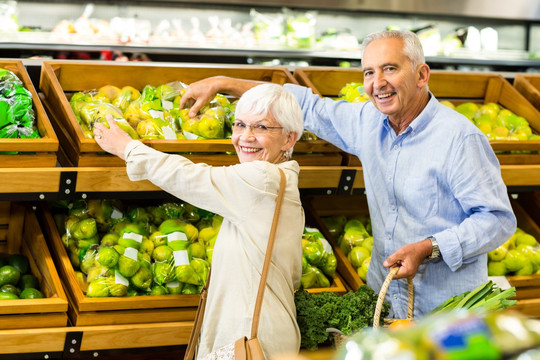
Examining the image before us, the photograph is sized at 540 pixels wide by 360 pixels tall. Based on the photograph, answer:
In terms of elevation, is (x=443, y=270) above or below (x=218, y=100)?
below

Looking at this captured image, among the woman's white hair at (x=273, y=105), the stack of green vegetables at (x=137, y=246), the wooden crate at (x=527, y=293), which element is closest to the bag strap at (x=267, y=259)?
the woman's white hair at (x=273, y=105)

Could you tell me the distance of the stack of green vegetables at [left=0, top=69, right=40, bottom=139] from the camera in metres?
2.48

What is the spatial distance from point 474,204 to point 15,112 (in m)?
1.65

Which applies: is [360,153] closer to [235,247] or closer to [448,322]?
[235,247]

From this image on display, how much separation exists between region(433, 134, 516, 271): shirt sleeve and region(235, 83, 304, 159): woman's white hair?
0.59m

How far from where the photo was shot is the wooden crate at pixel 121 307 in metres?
2.50

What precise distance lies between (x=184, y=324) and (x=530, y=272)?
5.37 ft

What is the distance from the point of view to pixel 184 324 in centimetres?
259

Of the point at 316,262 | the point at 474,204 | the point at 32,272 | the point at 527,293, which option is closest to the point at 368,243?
the point at 316,262

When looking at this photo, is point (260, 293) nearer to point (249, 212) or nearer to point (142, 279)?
point (249, 212)

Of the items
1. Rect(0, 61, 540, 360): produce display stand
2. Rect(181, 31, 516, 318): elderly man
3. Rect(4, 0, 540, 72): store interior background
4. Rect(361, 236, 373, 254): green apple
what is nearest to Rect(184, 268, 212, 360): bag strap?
Rect(0, 61, 540, 360): produce display stand

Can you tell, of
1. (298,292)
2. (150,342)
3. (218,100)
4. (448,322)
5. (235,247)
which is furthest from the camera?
(218,100)

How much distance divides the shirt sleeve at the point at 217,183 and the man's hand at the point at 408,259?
466 mm

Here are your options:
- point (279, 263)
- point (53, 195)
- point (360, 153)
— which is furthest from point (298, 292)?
point (53, 195)
